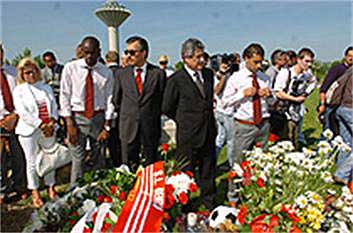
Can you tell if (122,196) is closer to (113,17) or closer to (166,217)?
(166,217)

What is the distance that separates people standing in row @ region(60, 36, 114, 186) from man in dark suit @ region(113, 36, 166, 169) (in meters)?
0.14

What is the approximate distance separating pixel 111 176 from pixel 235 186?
47.9 inches

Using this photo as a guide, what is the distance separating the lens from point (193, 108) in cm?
328

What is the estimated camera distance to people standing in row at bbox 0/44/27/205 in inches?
143

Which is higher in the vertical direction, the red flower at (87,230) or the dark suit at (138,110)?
the dark suit at (138,110)

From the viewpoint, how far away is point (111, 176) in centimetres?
284

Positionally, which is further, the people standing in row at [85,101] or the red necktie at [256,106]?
the people standing in row at [85,101]

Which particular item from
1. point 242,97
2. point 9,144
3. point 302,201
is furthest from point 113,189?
point 9,144

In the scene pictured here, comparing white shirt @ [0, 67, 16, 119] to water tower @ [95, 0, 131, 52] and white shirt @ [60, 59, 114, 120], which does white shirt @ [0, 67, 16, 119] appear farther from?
water tower @ [95, 0, 131, 52]

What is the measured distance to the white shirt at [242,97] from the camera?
343 centimetres

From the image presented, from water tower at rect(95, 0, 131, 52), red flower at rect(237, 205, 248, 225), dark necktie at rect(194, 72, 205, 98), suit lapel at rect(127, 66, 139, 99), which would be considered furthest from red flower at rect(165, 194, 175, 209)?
water tower at rect(95, 0, 131, 52)

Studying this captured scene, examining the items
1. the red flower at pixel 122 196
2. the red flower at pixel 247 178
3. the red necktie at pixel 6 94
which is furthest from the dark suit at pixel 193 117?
the red necktie at pixel 6 94

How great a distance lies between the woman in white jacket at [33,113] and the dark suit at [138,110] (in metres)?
0.68

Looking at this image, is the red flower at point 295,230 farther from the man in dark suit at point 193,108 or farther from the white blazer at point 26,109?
the white blazer at point 26,109
